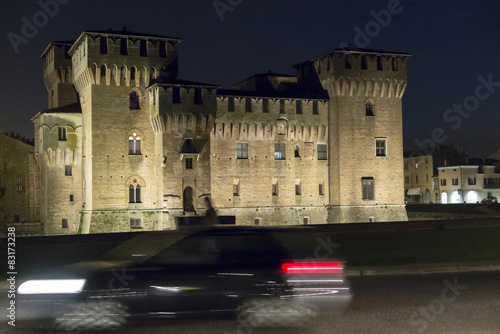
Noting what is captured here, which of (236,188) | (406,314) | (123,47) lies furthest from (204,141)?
(406,314)

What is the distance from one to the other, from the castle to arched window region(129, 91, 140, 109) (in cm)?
19

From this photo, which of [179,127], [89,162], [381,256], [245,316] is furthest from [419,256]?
[89,162]

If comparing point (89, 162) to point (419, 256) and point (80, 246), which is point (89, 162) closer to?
point (80, 246)

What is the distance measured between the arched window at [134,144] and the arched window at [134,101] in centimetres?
212

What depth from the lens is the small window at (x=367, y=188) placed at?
56844mm

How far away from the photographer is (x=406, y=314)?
1252cm

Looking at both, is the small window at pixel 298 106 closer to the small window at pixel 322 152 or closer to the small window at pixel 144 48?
the small window at pixel 322 152

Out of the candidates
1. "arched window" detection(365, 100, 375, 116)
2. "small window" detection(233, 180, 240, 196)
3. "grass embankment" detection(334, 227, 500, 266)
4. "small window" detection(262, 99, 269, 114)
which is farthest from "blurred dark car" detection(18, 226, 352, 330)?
"arched window" detection(365, 100, 375, 116)

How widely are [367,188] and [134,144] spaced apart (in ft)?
63.2

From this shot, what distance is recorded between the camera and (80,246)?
2967cm

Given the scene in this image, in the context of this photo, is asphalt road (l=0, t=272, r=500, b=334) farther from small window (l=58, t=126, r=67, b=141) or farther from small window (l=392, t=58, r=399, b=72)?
small window (l=392, t=58, r=399, b=72)

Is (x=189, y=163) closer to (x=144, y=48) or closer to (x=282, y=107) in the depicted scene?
(x=282, y=107)

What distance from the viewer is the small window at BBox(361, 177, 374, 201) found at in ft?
186

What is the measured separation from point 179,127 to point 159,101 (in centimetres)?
244
